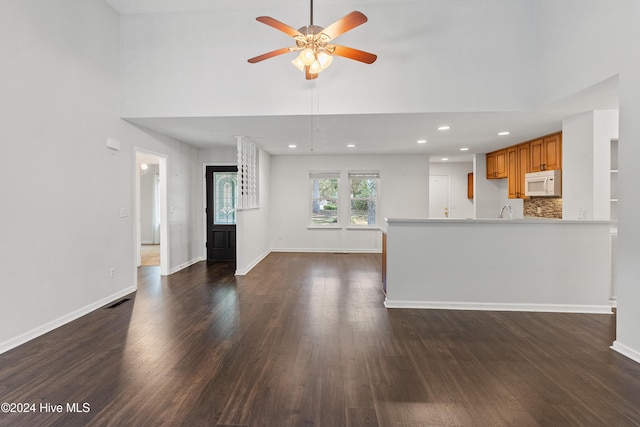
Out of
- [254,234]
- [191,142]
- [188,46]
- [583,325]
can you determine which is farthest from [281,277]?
[583,325]

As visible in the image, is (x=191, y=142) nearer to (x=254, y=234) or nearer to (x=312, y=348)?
(x=254, y=234)

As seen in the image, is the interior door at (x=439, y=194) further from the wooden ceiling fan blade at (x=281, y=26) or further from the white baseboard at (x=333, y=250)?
the wooden ceiling fan blade at (x=281, y=26)

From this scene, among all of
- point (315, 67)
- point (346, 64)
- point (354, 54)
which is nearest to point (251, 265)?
point (346, 64)

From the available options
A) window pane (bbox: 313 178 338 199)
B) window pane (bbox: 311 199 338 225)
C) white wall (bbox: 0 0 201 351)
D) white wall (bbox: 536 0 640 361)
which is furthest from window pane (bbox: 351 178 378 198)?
white wall (bbox: 0 0 201 351)

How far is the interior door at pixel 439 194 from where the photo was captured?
9.32 m

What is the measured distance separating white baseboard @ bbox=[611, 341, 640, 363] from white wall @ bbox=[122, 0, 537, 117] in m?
2.63

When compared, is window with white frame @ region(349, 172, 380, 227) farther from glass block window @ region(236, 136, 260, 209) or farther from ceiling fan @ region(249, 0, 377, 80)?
ceiling fan @ region(249, 0, 377, 80)

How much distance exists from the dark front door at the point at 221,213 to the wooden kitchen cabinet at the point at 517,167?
5.68 m

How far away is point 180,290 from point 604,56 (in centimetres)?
555

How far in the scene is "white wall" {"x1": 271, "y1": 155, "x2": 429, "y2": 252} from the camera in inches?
299

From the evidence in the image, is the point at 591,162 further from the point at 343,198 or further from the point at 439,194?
the point at 439,194

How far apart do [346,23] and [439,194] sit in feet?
25.3

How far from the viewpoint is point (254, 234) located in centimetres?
627

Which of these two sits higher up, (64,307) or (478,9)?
(478,9)
